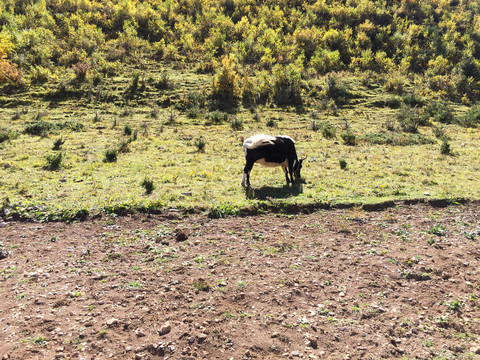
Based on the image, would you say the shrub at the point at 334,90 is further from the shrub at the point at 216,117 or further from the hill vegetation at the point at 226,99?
the shrub at the point at 216,117

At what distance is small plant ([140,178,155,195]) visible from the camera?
1116cm

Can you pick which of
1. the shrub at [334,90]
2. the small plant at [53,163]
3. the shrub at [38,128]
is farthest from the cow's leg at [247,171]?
the shrub at [334,90]

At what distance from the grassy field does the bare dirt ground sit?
138 cm

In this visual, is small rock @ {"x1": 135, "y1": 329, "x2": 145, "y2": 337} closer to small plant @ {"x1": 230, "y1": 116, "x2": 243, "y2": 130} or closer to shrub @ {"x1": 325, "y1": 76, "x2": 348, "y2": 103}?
small plant @ {"x1": 230, "y1": 116, "x2": 243, "y2": 130}

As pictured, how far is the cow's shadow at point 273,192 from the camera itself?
11070 mm

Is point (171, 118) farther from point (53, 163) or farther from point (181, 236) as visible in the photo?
point (181, 236)

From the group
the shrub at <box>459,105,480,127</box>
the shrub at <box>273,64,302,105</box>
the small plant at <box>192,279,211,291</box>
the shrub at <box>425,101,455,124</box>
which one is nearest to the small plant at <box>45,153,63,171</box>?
the small plant at <box>192,279,211,291</box>

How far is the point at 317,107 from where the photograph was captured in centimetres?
2705

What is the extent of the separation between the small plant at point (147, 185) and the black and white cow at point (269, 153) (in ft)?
11.0

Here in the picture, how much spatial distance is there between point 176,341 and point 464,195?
11.1 m

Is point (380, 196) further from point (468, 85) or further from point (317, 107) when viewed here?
point (468, 85)

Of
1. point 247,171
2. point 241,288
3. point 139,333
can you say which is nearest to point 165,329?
point 139,333

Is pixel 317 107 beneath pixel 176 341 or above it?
above

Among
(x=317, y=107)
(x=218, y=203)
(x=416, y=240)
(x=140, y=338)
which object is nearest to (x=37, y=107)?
(x=218, y=203)
